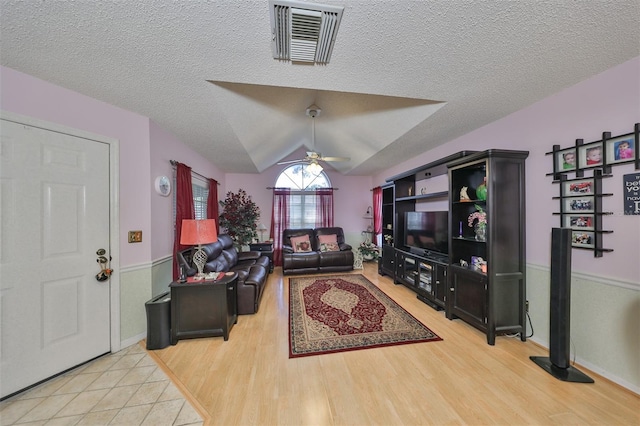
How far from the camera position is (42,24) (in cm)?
131

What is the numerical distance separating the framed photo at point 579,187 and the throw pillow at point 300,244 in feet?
14.6

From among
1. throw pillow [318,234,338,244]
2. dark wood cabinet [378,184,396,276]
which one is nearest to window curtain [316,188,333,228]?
throw pillow [318,234,338,244]

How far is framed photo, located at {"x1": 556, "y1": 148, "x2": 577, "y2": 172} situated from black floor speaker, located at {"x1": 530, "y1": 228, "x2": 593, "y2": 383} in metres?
0.66

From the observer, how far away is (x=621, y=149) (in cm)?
178

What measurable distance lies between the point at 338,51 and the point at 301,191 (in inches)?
193

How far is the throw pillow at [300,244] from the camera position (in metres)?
5.51

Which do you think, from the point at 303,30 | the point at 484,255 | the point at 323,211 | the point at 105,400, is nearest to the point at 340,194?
the point at 323,211

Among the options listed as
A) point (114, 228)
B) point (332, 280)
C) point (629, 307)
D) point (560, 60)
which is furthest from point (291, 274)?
point (560, 60)

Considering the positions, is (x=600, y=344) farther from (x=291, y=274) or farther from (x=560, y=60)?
(x=291, y=274)

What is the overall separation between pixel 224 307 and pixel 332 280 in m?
2.48

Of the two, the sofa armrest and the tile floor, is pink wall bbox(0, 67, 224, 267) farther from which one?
the sofa armrest

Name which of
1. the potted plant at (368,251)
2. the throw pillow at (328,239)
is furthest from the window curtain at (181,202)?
the potted plant at (368,251)

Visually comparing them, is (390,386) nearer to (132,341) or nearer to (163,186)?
(132,341)

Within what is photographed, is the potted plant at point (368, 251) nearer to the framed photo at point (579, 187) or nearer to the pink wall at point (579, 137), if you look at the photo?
the pink wall at point (579, 137)
